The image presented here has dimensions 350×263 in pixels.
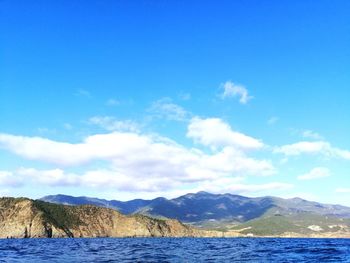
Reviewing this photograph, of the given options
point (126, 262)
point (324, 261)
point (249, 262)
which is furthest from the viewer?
point (324, 261)

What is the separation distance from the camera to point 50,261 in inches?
2495

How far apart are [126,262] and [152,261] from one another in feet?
13.4

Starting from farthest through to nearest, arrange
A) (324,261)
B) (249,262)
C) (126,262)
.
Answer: (324,261) → (249,262) → (126,262)

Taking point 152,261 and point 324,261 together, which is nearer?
point 152,261

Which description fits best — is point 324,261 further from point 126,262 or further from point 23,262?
point 23,262

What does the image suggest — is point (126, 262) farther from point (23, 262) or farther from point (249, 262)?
point (249, 262)

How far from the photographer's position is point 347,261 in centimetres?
7306

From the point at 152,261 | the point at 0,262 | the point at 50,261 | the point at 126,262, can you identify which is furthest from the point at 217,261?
the point at 0,262

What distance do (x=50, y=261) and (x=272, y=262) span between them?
1249 inches

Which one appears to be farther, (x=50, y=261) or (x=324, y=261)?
(x=324, y=261)

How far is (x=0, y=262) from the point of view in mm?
61219

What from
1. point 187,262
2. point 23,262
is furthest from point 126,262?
point 23,262

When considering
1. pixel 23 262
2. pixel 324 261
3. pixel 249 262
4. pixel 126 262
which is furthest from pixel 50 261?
pixel 324 261

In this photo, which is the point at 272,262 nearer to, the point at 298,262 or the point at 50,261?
the point at 298,262
